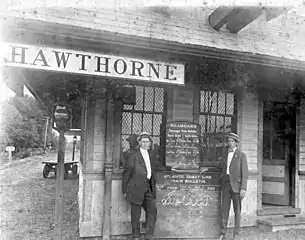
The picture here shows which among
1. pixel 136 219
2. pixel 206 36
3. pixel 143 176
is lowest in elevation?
pixel 136 219

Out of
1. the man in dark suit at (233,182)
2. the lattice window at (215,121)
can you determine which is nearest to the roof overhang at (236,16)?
the lattice window at (215,121)

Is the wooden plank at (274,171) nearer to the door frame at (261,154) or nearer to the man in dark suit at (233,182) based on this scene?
the door frame at (261,154)

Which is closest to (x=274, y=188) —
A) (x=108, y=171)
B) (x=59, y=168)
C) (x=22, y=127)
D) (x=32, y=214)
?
(x=108, y=171)

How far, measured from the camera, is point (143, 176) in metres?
4.72

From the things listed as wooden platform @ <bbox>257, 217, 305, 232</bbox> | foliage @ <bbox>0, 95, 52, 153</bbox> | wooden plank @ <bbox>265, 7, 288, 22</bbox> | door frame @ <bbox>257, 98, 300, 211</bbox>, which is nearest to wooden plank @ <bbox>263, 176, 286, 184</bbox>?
door frame @ <bbox>257, 98, 300, 211</bbox>

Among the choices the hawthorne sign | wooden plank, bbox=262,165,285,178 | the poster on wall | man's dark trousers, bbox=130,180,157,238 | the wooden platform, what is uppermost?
the hawthorne sign

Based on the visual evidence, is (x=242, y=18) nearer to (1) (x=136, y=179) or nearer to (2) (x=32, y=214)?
(1) (x=136, y=179)

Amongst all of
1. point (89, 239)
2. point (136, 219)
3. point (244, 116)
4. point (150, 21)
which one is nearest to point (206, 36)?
point (150, 21)

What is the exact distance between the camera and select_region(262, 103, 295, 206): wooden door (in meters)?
6.76

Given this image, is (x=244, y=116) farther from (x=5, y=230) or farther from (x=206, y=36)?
(x=5, y=230)

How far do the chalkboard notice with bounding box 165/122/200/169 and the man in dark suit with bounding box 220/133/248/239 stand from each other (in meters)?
0.53

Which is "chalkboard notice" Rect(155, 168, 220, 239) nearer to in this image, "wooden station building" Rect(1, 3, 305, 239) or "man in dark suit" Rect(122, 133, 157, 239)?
"wooden station building" Rect(1, 3, 305, 239)

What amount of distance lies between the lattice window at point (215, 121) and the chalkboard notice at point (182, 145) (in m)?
0.64

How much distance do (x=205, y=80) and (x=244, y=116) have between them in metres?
1.38
